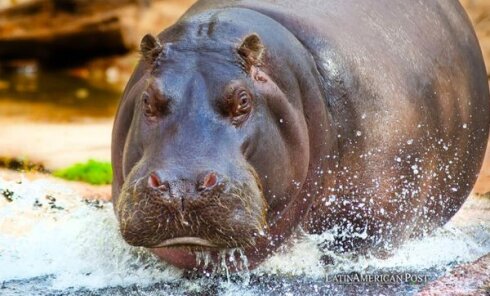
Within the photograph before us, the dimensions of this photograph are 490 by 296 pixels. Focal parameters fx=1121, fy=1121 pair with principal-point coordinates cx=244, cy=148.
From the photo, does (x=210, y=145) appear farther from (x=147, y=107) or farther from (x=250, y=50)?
(x=250, y=50)

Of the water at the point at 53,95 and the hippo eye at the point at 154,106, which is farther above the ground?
the hippo eye at the point at 154,106

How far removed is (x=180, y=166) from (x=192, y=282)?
39.4 inches

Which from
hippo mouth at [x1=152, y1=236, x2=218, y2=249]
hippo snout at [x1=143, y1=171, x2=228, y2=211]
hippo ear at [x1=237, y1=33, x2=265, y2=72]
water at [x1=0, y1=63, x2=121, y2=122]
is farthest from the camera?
water at [x1=0, y1=63, x2=121, y2=122]

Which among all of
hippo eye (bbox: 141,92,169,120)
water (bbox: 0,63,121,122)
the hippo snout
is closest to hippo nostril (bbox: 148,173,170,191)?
the hippo snout

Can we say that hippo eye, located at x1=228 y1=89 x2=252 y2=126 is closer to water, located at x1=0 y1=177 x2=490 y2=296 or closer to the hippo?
the hippo

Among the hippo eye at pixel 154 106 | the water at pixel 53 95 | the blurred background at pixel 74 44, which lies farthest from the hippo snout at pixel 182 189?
the blurred background at pixel 74 44

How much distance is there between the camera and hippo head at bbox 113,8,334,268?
4.40 meters

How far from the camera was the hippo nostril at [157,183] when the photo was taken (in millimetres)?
4344

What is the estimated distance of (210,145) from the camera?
14.8ft

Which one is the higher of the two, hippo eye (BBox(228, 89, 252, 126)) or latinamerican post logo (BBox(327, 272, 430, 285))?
hippo eye (BBox(228, 89, 252, 126))

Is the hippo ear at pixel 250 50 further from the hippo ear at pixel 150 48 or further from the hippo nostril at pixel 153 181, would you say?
the hippo nostril at pixel 153 181

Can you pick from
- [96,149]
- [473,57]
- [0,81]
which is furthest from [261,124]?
[0,81]

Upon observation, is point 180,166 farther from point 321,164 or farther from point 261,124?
point 321,164

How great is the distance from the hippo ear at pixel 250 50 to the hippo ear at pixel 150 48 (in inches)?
14.3
